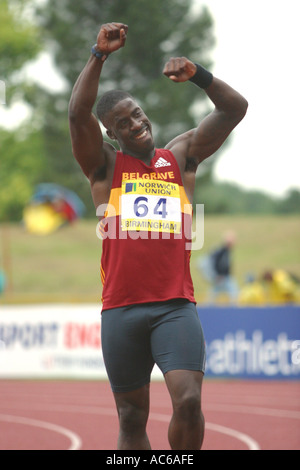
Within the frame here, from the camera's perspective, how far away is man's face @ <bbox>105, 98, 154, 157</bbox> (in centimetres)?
440

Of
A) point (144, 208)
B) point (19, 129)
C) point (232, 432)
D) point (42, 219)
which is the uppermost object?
point (19, 129)

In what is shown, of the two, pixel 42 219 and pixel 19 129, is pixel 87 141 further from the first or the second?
pixel 42 219

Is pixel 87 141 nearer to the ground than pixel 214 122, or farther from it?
nearer to the ground

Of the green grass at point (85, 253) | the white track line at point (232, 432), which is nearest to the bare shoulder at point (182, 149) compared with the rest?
the white track line at point (232, 432)

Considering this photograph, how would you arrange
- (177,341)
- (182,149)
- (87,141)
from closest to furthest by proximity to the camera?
(177,341) → (87,141) → (182,149)

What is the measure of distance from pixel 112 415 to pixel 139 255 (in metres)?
5.85

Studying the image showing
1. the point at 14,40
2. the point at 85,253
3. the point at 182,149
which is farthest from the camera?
the point at 85,253

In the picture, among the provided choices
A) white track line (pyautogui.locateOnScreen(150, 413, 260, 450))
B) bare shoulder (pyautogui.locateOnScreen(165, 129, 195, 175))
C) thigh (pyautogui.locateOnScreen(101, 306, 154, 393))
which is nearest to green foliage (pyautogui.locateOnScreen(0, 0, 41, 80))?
white track line (pyautogui.locateOnScreen(150, 413, 260, 450))

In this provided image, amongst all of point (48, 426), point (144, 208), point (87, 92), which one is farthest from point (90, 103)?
point (48, 426)

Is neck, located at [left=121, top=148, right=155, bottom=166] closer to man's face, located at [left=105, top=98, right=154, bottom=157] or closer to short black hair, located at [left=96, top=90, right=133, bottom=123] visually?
man's face, located at [left=105, top=98, right=154, bottom=157]

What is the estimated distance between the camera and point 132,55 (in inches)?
1416

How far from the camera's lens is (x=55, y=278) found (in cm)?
3078

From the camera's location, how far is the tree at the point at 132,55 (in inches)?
1431

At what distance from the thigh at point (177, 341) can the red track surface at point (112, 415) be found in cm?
297
